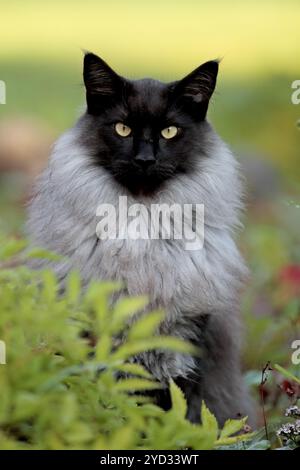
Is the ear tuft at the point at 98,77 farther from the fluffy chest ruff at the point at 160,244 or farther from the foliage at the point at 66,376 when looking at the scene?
the foliage at the point at 66,376

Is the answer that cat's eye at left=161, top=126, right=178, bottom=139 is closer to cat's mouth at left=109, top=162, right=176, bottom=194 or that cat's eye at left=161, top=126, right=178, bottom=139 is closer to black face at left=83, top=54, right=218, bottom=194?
black face at left=83, top=54, right=218, bottom=194

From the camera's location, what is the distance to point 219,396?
11.2ft

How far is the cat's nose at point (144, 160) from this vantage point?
9.75ft

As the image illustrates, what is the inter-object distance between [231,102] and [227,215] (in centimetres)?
512

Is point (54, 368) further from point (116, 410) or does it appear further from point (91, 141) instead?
point (91, 141)

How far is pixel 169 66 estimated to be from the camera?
25.8ft

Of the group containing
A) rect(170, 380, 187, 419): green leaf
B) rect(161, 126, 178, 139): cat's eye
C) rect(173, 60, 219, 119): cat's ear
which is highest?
rect(173, 60, 219, 119): cat's ear

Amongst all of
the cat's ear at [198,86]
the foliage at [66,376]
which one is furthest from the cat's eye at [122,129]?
the foliage at [66,376]

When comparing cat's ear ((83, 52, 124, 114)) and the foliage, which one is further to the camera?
cat's ear ((83, 52, 124, 114))

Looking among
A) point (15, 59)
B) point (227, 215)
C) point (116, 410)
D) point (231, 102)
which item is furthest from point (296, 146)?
point (116, 410)

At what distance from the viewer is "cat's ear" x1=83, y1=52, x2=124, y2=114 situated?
10.0ft


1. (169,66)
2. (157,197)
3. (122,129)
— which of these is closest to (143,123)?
(122,129)
